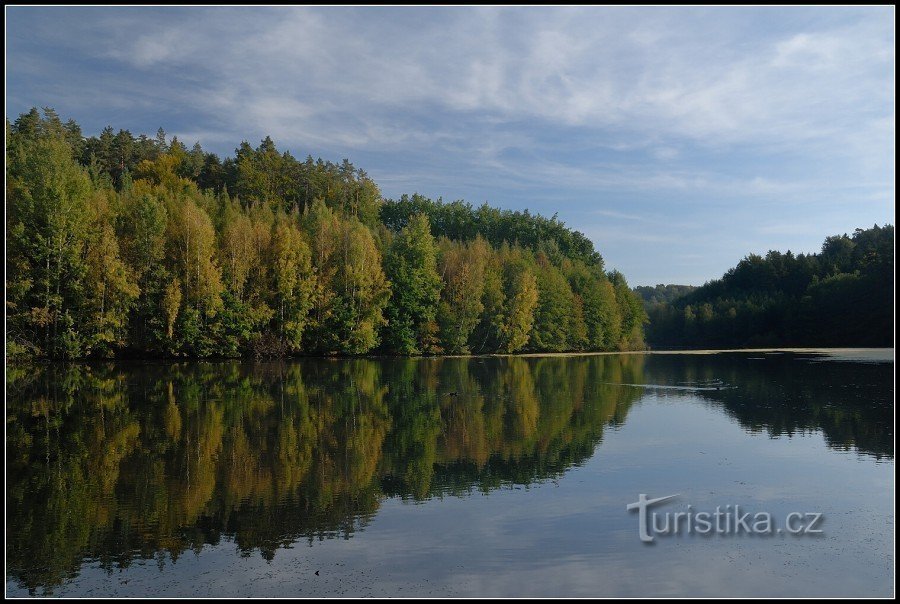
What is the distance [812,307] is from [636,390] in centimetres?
7982

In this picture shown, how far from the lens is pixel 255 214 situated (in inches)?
2388

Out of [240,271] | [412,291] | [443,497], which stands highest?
[240,271]

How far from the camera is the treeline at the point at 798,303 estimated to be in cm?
8800

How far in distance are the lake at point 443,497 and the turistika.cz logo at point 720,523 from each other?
2.2 inches

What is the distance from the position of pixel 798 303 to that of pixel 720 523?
335 ft

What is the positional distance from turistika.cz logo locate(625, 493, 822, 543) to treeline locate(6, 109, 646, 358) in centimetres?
3956

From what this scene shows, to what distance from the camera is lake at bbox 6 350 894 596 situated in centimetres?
777

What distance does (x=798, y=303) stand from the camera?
100000 mm

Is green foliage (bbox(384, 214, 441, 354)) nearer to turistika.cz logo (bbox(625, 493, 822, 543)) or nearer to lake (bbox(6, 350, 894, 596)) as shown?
lake (bbox(6, 350, 894, 596))

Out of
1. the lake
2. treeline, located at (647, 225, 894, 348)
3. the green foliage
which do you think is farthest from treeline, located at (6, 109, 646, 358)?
treeline, located at (647, 225, 894, 348)

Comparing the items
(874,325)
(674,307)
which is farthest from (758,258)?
(874,325)

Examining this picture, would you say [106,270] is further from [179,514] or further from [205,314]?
[179,514]

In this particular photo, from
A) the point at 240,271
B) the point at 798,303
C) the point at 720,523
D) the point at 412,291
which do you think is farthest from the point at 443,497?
the point at 798,303

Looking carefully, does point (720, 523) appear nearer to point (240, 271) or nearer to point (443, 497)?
point (443, 497)
